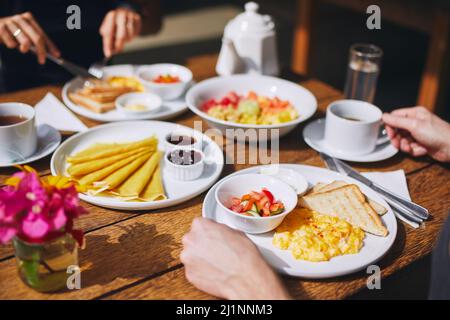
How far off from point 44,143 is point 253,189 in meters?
0.82

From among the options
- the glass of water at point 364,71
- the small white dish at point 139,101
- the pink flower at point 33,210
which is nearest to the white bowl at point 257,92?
the small white dish at point 139,101

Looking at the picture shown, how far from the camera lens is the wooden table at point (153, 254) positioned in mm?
1048

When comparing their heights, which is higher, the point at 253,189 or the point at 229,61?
the point at 229,61

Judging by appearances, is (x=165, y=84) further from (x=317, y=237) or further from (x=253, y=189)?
(x=317, y=237)

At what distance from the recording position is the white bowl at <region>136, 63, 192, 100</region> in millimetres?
1921

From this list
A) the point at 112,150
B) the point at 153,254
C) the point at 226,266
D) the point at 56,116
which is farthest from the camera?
the point at 56,116

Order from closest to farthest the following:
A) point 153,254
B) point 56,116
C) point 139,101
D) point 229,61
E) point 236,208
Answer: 1. point 153,254
2. point 236,208
3. point 56,116
4. point 139,101
5. point 229,61

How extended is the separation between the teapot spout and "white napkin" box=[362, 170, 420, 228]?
88 cm

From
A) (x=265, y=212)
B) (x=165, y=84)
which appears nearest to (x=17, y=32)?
(x=165, y=84)

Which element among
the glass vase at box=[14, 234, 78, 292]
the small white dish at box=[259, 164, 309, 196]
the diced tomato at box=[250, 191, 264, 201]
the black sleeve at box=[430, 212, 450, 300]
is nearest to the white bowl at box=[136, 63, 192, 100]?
the small white dish at box=[259, 164, 309, 196]

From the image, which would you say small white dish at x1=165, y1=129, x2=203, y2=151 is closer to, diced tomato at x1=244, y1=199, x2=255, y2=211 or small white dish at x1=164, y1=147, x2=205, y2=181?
small white dish at x1=164, y1=147, x2=205, y2=181

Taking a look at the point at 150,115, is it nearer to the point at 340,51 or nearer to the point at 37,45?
the point at 37,45

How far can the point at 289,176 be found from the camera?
1.42 meters

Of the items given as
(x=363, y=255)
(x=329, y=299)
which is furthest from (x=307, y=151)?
(x=329, y=299)
